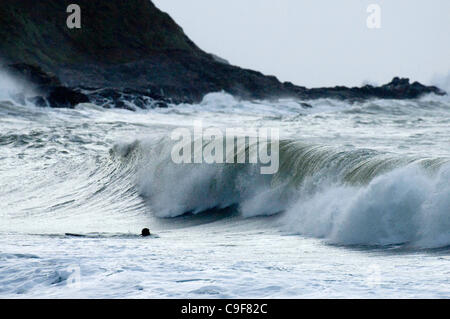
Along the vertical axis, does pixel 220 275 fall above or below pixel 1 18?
below

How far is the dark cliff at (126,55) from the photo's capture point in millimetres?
78875

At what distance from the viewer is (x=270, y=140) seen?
15.2 meters

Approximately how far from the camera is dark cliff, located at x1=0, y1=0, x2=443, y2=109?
78.9 meters

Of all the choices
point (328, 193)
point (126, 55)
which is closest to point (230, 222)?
point (328, 193)

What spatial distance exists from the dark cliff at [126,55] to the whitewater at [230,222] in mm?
52318

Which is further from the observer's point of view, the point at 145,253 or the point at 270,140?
the point at 270,140

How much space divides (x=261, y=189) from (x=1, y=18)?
75.3 metres

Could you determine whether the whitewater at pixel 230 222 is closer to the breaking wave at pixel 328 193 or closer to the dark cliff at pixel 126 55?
the breaking wave at pixel 328 193

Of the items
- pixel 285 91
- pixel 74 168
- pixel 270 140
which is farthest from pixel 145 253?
pixel 285 91

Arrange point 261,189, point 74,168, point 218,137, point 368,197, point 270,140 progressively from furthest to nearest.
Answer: point 74,168
point 218,137
point 270,140
point 261,189
point 368,197

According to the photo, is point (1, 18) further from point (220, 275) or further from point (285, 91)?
point (220, 275)

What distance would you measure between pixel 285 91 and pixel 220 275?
7632cm

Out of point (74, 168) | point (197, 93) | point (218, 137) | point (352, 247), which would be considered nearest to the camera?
point (352, 247)

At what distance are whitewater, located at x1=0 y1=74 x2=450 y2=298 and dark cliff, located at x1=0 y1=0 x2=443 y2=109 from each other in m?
52.3
